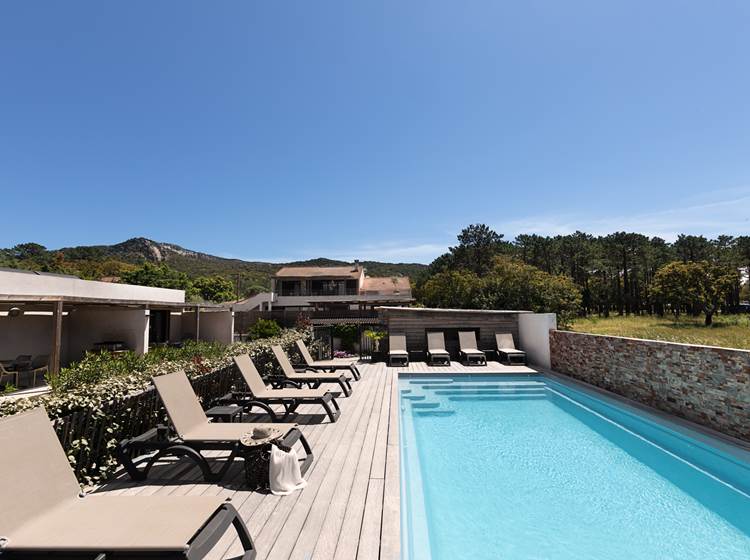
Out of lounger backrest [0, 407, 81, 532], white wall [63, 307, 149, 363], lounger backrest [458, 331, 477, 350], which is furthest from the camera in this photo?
white wall [63, 307, 149, 363]

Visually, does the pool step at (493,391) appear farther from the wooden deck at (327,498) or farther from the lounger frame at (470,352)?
the wooden deck at (327,498)

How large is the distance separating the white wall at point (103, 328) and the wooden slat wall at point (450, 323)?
34.4 ft

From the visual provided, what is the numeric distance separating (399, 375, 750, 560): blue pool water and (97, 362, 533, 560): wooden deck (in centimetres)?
45

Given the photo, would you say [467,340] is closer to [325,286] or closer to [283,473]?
[283,473]

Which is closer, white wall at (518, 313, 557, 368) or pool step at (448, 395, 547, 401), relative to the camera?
pool step at (448, 395, 547, 401)

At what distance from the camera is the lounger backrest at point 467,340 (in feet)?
42.6

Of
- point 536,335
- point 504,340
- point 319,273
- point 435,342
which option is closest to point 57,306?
point 435,342

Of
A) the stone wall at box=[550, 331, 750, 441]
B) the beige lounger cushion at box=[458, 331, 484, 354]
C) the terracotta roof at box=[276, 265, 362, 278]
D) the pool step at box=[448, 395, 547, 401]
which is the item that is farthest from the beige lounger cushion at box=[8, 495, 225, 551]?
the terracotta roof at box=[276, 265, 362, 278]

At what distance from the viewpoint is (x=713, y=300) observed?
29562 millimetres

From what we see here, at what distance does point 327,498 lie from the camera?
343 centimetres

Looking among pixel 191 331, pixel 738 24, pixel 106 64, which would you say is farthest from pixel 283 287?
pixel 738 24

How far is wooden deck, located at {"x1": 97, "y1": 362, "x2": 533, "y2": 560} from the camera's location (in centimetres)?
268

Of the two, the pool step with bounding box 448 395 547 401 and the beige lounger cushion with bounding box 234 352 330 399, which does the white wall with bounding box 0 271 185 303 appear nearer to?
the beige lounger cushion with bounding box 234 352 330 399

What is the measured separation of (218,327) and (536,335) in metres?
16.6
